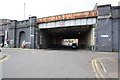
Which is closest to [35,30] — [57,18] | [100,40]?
[57,18]

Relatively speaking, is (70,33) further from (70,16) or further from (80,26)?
(70,16)

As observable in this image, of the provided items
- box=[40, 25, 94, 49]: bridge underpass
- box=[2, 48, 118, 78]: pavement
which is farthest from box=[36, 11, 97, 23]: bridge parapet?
box=[2, 48, 118, 78]: pavement

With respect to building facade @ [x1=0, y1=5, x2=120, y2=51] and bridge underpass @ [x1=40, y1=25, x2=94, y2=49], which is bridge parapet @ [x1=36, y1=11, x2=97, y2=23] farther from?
bridge underpass @ [x1=40, y1=25, x2=94, y2=49]

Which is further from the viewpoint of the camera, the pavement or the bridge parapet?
the bridge parapet

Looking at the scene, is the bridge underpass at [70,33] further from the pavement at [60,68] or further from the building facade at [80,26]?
the pavement at [60,68]

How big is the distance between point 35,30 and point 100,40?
17.6 metres

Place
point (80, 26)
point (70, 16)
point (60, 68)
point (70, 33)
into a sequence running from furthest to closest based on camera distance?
point (70, 33) < point (80, 26) < point (70, 16) < point (60, 68)

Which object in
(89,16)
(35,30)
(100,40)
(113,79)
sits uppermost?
(89,16)

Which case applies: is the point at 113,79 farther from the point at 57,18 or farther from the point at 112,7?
the point at 57,18

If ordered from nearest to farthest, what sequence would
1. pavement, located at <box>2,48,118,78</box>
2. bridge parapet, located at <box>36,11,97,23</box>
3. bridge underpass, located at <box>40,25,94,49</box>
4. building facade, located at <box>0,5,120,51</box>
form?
pavement, located at <box>2,48,118,78</box>, building facade, located at <box>0,5,120,51</box>, bridge parapet, located at <box>36,11,97,23</box>, bridge underpass, located at <box>40,25,94,49</box>

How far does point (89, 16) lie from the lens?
25000 mm

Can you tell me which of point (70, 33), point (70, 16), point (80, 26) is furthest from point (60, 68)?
point (70, 33)

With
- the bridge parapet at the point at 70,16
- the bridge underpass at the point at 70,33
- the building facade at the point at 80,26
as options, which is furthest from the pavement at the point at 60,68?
the bridge underpass at the point at 70,33

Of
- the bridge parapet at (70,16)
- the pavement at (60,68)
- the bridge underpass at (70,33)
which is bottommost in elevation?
the pavement at (60,68)
